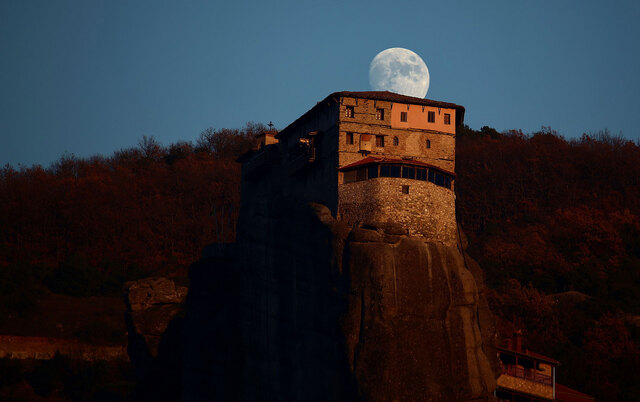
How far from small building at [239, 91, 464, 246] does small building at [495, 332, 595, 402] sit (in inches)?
351

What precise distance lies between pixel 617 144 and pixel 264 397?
2646 inches

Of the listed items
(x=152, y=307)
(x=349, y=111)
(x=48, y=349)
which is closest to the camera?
(x=349, y=111)

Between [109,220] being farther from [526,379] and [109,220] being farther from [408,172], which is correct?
[526,379]

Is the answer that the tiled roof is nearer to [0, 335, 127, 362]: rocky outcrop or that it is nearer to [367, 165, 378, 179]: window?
[367, 165, 378, 179]: window

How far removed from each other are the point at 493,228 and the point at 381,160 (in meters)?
44.2

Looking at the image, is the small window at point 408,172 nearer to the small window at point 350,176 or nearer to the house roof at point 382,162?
the house roof at point 382,162

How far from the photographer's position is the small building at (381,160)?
150ft

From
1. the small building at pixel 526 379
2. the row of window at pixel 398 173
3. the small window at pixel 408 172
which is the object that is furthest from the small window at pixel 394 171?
the small building at pixel 526 379

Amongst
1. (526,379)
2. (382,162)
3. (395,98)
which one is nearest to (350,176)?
(382,162)

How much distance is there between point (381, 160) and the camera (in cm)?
4612

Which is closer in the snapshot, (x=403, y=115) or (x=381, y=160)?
(x=381, y=160)

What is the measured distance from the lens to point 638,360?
186ft

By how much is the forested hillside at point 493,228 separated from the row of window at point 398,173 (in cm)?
2072

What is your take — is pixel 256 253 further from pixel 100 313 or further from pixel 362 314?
pixel 100 313
